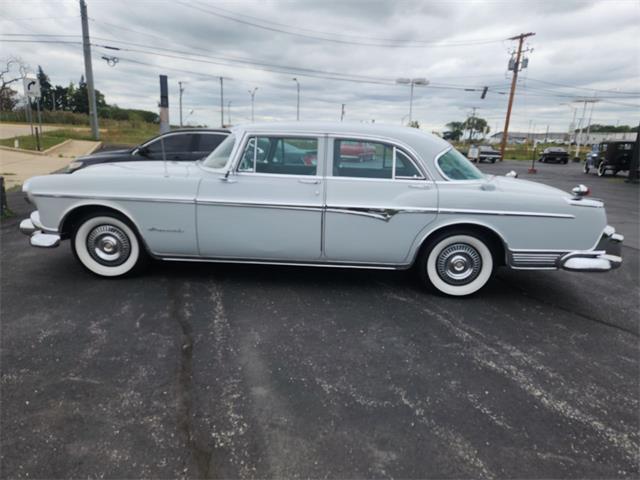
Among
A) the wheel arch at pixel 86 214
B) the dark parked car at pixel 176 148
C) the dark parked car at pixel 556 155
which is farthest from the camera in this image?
the dark parked car at pixel 556 155

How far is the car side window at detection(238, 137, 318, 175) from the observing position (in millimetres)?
4246

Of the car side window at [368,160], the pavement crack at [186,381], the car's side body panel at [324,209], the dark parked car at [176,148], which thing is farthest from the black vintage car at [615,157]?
the pavement crack at [186,381]

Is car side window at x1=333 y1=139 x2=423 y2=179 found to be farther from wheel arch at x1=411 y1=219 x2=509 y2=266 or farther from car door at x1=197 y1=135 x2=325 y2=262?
wheel arch at x1=411 y1=219 x2=509 y2=266

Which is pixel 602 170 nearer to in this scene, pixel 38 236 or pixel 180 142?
pixel 180 142

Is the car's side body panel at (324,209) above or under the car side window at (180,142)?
under

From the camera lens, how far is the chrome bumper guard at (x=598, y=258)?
13.3 feet

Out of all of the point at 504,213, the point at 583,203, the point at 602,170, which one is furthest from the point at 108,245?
the point at 602,170

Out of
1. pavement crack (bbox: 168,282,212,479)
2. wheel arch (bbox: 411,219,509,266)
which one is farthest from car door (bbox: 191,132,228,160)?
wheel arch (bbox: 411,219,509,266)

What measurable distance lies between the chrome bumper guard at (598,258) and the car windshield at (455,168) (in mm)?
1189

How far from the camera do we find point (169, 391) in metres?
2.67

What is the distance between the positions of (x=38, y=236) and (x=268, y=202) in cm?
245

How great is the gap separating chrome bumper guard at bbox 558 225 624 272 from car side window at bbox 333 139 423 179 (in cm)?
173

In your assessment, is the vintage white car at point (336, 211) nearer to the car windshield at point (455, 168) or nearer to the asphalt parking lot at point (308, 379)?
the car windshield at point (455, 168)

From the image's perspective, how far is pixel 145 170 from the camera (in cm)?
449
